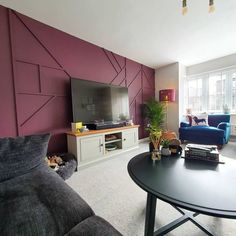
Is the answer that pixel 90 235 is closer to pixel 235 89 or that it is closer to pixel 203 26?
pixel 203 26

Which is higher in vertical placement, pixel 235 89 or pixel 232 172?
pixel 235 89

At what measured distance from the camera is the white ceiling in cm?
193

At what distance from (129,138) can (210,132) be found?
179 cm

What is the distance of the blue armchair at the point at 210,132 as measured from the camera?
3.04 metres

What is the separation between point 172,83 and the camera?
435 cm

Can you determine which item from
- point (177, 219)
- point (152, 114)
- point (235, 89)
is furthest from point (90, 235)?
point (235, 89)

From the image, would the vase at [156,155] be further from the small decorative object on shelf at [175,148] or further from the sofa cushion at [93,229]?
the sofa cushion at [93,229]

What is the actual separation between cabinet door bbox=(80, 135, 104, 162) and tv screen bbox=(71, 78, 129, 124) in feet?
1.27

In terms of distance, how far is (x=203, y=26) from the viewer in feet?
7.97

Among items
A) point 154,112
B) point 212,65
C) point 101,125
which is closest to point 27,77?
point 101,125

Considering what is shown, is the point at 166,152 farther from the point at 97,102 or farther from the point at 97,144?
the point at 97,102

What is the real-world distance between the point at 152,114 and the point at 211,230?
3.15 metres

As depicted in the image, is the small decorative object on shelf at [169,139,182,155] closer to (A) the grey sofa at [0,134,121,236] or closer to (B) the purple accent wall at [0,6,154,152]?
(A) the grey sofa at [0,134,121,236]

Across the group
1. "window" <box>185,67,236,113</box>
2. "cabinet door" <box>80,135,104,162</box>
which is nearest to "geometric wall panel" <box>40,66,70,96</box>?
"cabinet door" <box>80,135,104,162</box>
